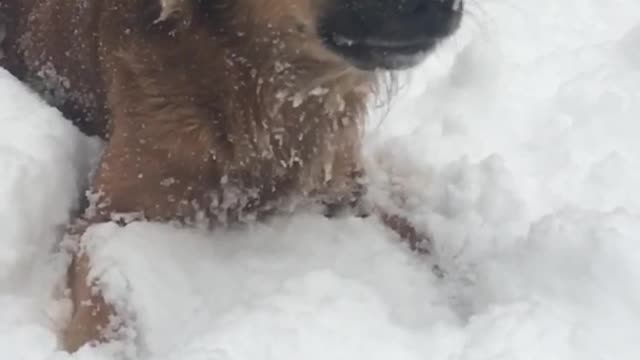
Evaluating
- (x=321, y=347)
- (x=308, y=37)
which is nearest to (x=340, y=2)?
(x=308, y=37)

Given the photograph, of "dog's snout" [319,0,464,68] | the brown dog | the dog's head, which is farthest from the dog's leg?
"dog's snout" [319,0,464,68]

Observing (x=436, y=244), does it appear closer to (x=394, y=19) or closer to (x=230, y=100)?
(x=230, y=100)

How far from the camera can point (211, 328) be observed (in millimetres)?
2943

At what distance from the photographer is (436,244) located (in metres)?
3.54

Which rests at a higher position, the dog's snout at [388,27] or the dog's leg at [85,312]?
the dog's snout at [388,27]

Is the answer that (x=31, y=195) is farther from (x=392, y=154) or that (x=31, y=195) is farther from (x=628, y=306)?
(x=628, y=306)

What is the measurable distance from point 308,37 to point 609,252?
0.97 meters

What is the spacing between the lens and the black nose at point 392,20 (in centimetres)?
291

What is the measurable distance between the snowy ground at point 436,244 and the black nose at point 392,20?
2.11 ft

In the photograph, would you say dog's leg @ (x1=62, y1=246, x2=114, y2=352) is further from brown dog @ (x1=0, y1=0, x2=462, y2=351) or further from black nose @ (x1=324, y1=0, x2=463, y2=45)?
black nose @ (x1=324, y1=0, x2=463, y2=45)

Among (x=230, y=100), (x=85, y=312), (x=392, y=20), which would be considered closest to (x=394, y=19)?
(x=392, y=20)

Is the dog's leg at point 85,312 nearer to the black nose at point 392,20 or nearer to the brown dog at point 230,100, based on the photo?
the brown dog at point 230,100

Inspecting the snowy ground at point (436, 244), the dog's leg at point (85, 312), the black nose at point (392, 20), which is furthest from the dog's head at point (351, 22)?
the dog's leg at point (85, 312)

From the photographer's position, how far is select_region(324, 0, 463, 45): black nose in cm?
291
